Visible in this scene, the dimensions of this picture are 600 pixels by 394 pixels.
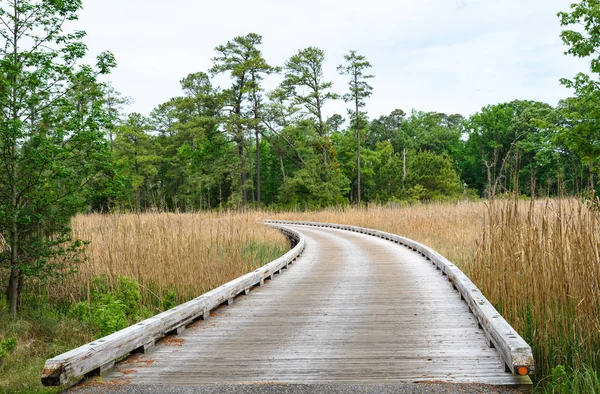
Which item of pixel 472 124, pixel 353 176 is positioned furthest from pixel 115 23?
pixel 472 124

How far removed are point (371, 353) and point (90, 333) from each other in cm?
473

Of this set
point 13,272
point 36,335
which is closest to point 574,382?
point 36,335

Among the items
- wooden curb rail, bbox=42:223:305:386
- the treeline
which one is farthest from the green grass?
the treeline

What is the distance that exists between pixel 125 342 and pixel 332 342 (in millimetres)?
1874

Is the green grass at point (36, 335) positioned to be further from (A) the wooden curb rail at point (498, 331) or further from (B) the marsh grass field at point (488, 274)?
(A) the wooden curb rail at point (498, 331)

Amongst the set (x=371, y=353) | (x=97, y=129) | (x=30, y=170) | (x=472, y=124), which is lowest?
(x=371, y=353)

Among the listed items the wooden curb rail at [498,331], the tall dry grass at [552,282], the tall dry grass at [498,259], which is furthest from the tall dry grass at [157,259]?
the tall dry grass at [552,282]

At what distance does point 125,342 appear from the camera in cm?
428

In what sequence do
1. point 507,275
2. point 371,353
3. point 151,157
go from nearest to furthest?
point 371,353
point 507,275
point 151,157

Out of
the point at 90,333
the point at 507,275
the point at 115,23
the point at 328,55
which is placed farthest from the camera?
the point at 328,55

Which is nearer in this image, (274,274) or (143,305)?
(143,305)

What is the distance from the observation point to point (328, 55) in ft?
141

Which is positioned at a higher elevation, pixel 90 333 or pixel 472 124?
pixel 472 124

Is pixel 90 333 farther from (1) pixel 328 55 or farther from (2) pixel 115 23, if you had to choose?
(1) pixel 328 55
